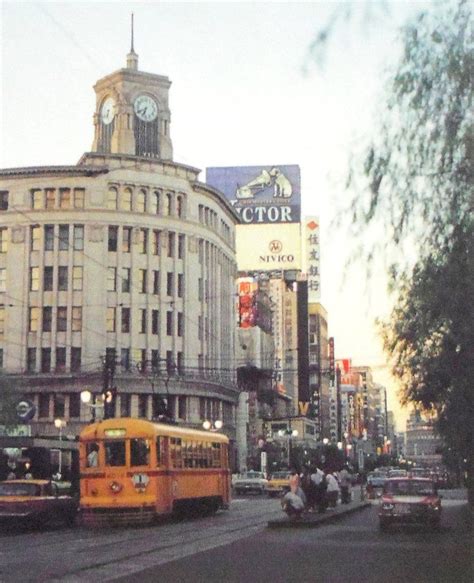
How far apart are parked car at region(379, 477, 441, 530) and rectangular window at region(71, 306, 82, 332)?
170 feet

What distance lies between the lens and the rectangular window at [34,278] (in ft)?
254

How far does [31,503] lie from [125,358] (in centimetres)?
4873

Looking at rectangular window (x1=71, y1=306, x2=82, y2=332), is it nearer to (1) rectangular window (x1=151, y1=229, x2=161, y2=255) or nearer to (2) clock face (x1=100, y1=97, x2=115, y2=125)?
(1) rectangular window (x1=151, y1=229, x2=161, y2=255)

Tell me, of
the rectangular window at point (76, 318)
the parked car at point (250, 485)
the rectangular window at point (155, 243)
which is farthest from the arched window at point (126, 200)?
the parked car at point (250, 485)

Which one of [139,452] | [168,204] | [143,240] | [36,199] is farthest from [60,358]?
[139,452]

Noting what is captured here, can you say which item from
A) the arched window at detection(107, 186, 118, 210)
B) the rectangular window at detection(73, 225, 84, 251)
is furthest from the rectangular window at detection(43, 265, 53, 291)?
the arched window at detection(107, 186, 118, 210)

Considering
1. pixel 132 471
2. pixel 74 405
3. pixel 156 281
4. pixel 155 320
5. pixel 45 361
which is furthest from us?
pixel 156 281

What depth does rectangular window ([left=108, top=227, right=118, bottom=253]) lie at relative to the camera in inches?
3093

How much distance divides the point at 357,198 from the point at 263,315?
10063cm

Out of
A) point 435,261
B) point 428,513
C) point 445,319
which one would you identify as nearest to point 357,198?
point 435,261

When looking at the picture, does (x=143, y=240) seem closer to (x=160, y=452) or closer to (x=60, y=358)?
(x=60, y=358)

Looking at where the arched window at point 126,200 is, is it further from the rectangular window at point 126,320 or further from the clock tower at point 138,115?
the rectangular window at point 126,320

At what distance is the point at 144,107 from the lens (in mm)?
87062

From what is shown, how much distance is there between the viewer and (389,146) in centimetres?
1321
